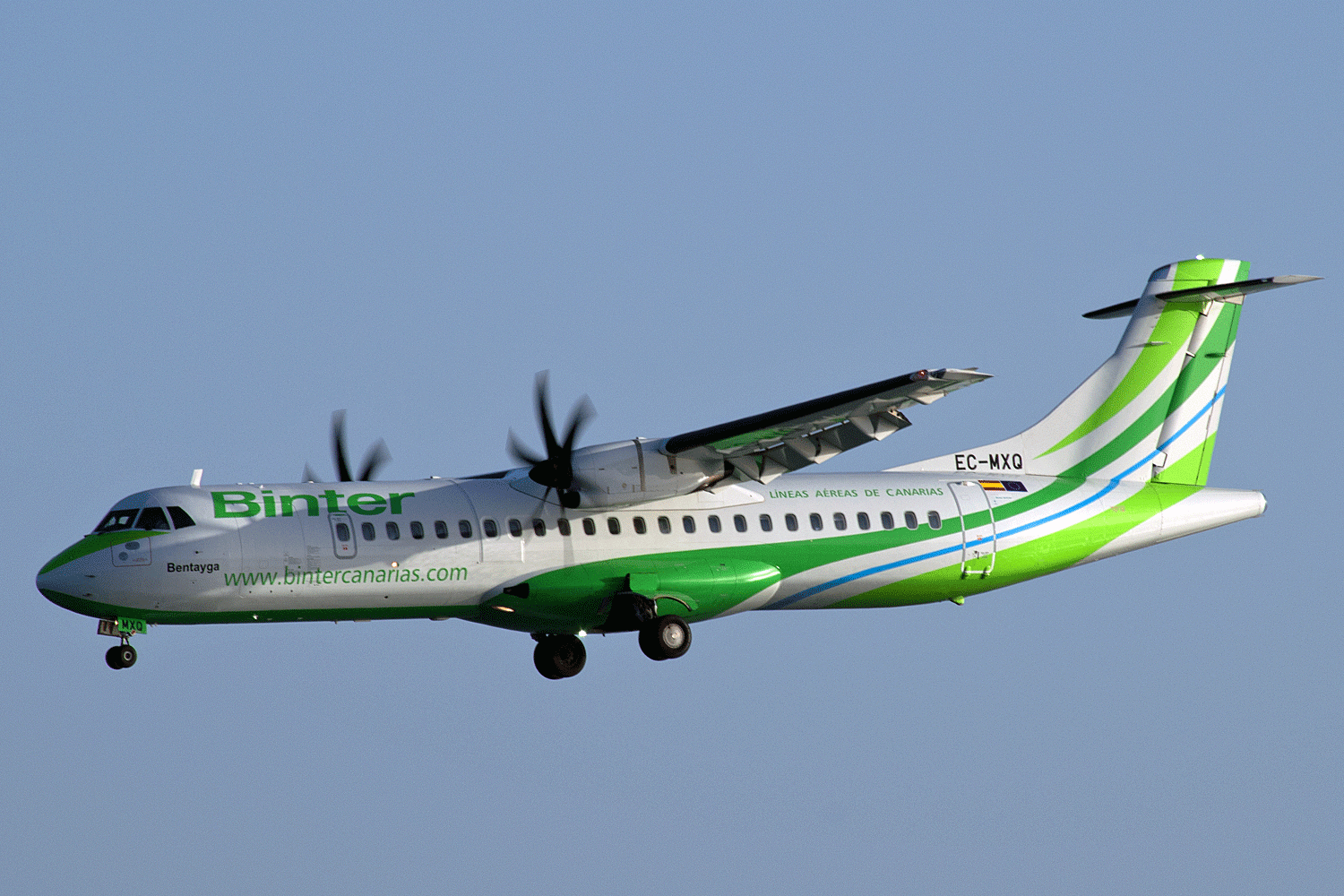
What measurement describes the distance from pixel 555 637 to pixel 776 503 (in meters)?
4.36

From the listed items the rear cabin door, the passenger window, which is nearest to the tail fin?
the rear cabin door

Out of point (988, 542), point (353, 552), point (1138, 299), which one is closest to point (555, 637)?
point (353, 552)

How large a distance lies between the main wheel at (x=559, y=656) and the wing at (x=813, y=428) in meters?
4.18

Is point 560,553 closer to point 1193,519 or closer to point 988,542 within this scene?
point 988,542

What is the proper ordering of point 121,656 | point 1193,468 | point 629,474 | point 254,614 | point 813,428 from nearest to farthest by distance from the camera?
point 121,656
point 254,614
point 813,428
point 629,474
point 1193,468

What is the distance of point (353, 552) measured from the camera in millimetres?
27250

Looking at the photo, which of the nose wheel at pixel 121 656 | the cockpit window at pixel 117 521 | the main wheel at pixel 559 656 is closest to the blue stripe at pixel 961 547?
the main wheel at pixel 559 656

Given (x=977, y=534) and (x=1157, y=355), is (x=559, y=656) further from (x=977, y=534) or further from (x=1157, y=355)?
(x=1157, y=355)

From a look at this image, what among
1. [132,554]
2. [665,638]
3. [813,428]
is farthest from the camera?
[665,638]

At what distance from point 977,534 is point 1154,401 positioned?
4864mm

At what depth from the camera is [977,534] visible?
30.8 meters

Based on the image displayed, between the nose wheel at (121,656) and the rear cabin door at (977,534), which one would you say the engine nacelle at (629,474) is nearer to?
the rear cabin door at (977,534)

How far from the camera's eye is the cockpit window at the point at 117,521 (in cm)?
2681

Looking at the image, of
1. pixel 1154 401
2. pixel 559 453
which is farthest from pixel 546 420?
pixel 1154 401
